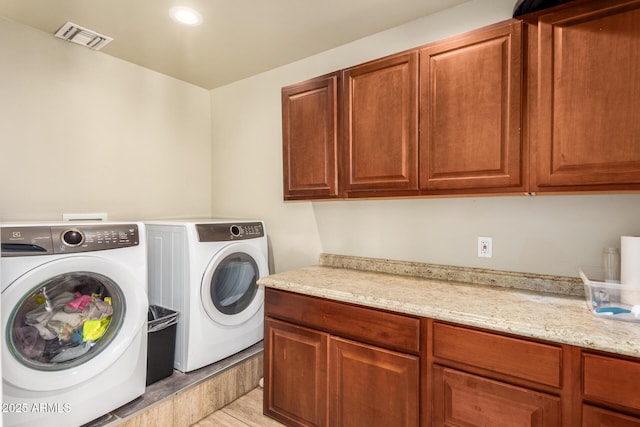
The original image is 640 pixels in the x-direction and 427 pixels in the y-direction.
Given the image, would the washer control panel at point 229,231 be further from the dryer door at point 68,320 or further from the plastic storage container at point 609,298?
the plastic storage container at point 609,298

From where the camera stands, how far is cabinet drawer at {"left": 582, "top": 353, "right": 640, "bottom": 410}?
1.02m

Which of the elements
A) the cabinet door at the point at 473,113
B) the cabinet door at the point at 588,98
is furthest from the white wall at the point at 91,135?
the cabinet door at the point at 588,98

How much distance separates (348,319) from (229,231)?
Answer: 1097 millimetres

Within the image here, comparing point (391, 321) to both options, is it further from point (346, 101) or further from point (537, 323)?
point (346, 101)

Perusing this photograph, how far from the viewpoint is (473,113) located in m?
1.51

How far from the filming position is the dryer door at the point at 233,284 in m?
2.18

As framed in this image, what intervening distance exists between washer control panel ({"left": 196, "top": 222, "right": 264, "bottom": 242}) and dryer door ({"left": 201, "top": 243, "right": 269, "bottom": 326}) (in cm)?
7

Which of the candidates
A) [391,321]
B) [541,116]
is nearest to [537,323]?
[391,321]

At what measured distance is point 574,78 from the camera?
1300 mm

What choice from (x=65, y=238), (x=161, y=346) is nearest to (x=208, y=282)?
(x=161, y=346)

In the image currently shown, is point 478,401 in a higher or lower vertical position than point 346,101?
lower

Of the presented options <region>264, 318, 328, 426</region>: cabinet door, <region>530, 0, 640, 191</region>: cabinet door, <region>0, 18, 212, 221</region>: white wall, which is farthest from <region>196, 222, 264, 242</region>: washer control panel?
<region>530, 0, 640, 191</region>: cabinet door

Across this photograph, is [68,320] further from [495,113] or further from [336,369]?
[495,113]

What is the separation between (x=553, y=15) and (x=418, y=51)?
560 mm
